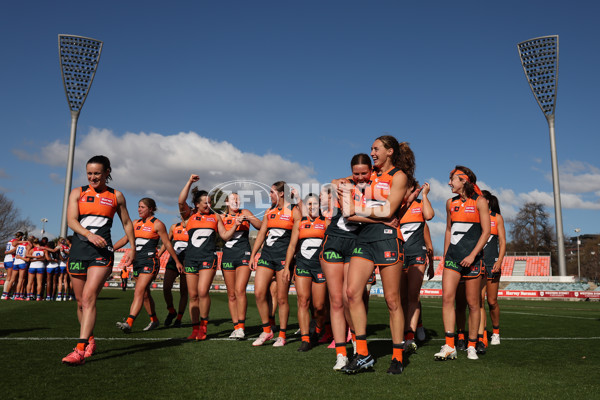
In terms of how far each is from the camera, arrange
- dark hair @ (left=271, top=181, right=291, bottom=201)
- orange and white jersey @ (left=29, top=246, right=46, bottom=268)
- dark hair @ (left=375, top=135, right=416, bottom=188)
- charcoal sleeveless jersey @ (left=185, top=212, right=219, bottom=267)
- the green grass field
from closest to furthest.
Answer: the green grass field, dark hair @ (left=375, top=135, right=416, bottom=188), dark hair @ (left=271, top=181, right=291, bottom=201), charcoal sleeveless jersey @ (left=185, top=212, right=219, bottom=267), orange and white jersey @ (left=29, top=246, right=46, bottom=268)

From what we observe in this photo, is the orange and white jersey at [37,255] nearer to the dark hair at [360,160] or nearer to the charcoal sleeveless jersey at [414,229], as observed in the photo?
the charcoal sleeveless jersey at [414,229]

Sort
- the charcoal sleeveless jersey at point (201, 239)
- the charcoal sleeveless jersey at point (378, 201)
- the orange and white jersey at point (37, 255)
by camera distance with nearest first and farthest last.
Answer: the charcoal sleeveless jersey at point (378, 201) < the charcoal sleeveless jersey at point (201, 239) < the orange and white jersey at point (37, 255)

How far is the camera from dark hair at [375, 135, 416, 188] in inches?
203

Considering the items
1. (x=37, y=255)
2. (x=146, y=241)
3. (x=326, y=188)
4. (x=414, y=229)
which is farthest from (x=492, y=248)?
(x=37, y=255)

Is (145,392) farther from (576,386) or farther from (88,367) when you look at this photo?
(576,386)

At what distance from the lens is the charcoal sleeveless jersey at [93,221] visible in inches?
219

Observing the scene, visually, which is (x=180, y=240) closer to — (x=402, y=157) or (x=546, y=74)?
(x=402, y=157)

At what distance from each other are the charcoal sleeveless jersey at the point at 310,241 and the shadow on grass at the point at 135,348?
2.20 metres

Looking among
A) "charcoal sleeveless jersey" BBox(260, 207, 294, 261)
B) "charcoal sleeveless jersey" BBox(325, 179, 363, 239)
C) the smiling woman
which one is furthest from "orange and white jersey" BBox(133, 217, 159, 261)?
"charcoal sleeveless jersey" BBox(325, 179, 363, 239)

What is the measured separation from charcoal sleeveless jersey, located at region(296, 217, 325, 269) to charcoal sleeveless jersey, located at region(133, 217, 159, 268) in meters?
3.10

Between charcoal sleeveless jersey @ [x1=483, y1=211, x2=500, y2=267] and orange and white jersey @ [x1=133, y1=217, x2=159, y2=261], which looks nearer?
charcoal sleeveless jersey @ [x1=483, y1=211, x2=500, y2=267]

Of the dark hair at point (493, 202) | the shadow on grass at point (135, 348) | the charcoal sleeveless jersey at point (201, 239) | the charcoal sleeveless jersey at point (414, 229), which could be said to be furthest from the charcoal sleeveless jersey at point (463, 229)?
the shadow on grass at point (135, 348)

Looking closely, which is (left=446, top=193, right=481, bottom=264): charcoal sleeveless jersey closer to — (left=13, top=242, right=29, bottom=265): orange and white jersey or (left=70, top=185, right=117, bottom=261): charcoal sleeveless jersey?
(left=70, top=185, right=117, bottom=261): charcoal sleeveless jersey

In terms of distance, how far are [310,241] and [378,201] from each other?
2.28 m
